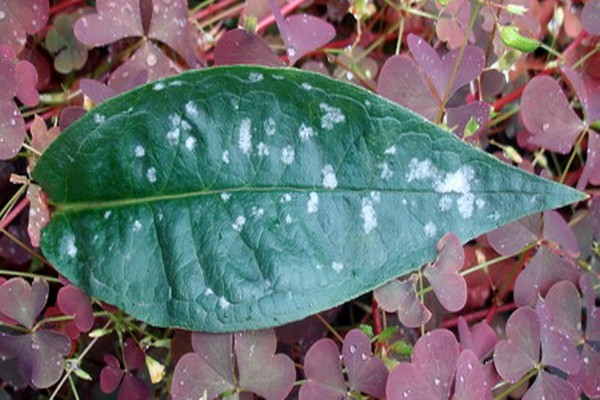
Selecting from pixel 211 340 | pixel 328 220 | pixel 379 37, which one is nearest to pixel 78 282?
pixel 211 340

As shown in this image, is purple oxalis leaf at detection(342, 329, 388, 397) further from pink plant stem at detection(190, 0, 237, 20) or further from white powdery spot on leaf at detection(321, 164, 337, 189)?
pink plant stem at detection(190, 0, 237, 20)

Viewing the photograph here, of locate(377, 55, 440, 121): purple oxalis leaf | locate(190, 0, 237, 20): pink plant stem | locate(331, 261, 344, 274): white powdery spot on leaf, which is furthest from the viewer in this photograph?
locate(190, 0, 237, 20): pink plant stem

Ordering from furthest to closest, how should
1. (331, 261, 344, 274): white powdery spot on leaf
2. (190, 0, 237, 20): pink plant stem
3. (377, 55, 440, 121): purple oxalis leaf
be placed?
1. (190, 0, 237, 20): pink plant stem
2. (377, 55, 440, 121): purple oxalis leaf
3. (331, 261, 344, 274): white powdery spot on leaf

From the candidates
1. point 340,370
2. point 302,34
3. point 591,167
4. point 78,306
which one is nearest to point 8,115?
point 78,306

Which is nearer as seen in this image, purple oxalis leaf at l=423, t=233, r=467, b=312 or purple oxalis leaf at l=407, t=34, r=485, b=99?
purple oxalis leaf at l=423, t=233, r=467, b=312

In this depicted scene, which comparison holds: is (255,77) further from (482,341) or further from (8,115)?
(482,341)

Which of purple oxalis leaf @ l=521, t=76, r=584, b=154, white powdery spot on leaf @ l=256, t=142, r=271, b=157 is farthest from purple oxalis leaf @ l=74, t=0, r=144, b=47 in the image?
purple oxalis leaf @ l=521, t=76, r=584, b=154
